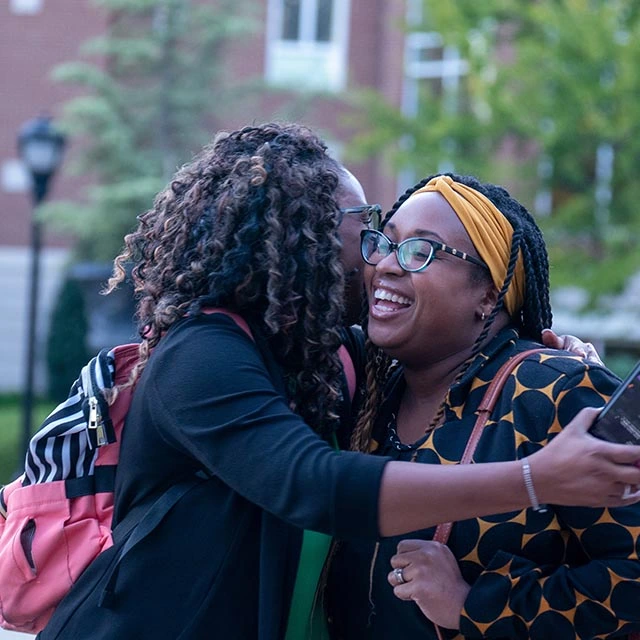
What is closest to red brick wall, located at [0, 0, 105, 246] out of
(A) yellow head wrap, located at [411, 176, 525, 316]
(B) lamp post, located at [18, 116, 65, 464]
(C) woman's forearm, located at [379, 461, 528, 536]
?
(B) lamp post, located at [18, 116, 65, 464]

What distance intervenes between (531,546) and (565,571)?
3.6 inches

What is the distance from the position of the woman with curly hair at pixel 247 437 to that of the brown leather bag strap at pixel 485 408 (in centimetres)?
32

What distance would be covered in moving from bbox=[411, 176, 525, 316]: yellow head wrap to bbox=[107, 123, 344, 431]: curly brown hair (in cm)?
29

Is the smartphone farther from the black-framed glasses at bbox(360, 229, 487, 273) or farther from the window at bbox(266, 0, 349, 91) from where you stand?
the window at bbox(266, 0, 349, 91)

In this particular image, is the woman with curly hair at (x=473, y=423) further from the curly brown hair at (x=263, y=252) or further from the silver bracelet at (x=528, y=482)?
the curly brown hair at (x=263, y=252)

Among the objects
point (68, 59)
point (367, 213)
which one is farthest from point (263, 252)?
point (68, 59)

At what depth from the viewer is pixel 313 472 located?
6.95ft

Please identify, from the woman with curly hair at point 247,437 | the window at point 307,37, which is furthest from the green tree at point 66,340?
the woman with curly hair at point 247,437

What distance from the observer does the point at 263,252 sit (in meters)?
2.41

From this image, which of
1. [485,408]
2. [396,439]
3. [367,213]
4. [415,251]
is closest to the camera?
[485,408]

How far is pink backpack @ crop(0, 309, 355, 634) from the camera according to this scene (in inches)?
98.8

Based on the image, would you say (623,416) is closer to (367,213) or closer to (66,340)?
(367,213)

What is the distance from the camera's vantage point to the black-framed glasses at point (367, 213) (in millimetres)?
2852

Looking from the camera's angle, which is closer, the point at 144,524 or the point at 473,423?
the point at 144,524
